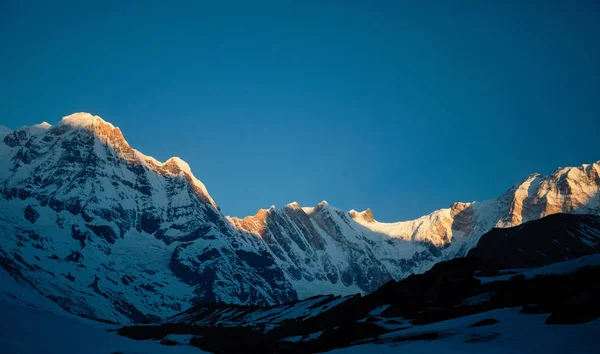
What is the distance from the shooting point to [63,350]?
28.7 meters

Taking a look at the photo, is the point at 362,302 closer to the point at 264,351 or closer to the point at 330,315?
the point at 330,315

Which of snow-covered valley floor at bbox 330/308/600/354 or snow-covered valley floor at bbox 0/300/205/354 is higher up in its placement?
snow-covered valley floor at bbox 0/300/205/354

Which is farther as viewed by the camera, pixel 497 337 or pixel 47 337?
pixel 497 337

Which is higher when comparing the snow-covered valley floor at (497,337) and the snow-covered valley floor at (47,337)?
the snow-covered valley floor at (47,337)

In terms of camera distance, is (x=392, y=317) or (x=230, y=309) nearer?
(x=392, y=317)

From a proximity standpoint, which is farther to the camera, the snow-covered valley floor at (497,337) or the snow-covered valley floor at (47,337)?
the snow-covered valley floor at (497,337)

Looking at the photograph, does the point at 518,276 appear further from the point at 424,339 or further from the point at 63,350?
the point at 63,350

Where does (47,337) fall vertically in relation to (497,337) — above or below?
above

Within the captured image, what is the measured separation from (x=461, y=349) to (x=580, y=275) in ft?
66.2

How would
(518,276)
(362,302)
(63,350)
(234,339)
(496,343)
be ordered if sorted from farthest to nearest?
(362,302)
(234,339)
(518,276)
(496,343)
(63,350)

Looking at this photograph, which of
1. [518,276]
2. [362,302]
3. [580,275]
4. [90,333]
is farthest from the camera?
[362,302]

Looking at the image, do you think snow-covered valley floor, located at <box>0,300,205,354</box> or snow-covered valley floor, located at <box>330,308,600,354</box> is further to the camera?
snow-covered valley floor, located at <box>330,308,600,354</box>

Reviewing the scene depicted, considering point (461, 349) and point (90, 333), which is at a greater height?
point (90, 333)

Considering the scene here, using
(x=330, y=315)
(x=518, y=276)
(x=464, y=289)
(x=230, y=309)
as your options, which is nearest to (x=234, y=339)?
(x=330, y=315)
